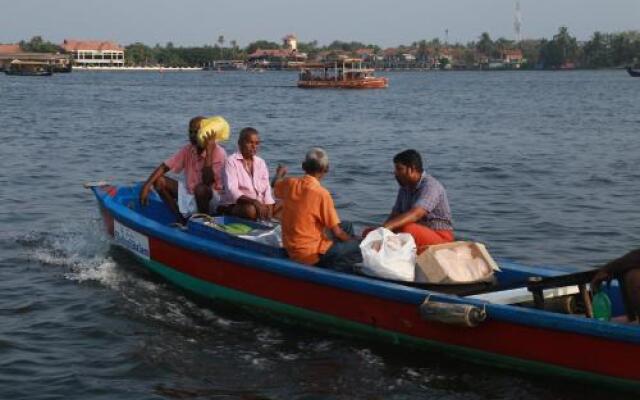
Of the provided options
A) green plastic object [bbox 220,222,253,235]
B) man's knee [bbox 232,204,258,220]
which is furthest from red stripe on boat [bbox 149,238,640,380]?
man's knee [bbox 232,204,258,220]

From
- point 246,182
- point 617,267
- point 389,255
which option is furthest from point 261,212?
point 617,267

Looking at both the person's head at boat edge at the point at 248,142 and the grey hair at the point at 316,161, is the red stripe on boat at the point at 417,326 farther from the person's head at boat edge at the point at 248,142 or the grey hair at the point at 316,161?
the person's head at boat edge at the point at 248,142

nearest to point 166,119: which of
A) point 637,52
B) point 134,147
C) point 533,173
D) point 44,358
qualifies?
point 134,147

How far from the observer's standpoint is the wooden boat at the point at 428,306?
22.0 ft

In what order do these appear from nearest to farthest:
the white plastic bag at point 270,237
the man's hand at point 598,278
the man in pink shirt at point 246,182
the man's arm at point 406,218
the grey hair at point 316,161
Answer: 1. the man's hand at point 598,278
2. the grey hair at point 316,161
3. the man's arm at point 406,218
4. the white plastic bag at point 270,237
5. the man in pink shirt at point 246,182

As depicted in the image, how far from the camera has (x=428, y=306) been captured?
7238 millimetres

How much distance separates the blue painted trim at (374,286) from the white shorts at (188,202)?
499mm

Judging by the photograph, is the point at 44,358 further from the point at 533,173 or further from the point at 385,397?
the point at 533,173

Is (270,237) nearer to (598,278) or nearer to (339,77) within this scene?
(598,278)

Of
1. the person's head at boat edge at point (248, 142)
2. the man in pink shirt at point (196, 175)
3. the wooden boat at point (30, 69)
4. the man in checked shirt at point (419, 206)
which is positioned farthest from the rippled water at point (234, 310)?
the wooden boat at point (30, 69)

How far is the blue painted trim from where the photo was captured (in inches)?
258

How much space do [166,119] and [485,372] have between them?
34.3 meters

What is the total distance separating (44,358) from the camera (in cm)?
810

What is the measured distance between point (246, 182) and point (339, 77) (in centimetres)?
6699
